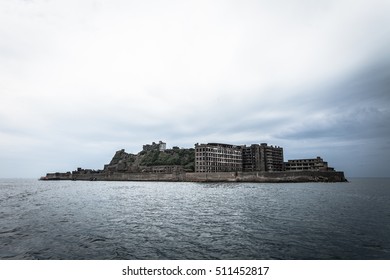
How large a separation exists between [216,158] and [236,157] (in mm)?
22669

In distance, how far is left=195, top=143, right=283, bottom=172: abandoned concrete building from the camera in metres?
144

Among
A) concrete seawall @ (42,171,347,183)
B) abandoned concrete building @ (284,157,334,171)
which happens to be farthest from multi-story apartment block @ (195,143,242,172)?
abandoned concrete building @ (284,157,334,171)

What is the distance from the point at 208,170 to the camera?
14212cm

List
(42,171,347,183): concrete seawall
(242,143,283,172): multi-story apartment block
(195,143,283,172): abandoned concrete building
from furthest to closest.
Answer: (242,143,283,172): multi-story apartment block → (195,143,283,172): abandoned concrete building → (42,171,347,183): concrete seawall

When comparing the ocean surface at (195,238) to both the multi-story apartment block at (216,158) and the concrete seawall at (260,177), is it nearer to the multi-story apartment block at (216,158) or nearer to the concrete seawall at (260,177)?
the concrete seawall at (260,177)

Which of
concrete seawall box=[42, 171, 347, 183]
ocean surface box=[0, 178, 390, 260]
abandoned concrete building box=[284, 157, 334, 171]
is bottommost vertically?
ocean surface box=[0, 178, 390, 260]

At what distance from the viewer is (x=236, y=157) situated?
166 meters

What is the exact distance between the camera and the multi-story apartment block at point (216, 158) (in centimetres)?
14300

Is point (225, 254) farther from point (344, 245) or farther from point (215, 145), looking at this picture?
point (215, 145)

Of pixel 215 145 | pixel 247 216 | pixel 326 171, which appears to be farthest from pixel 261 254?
pixel 215 145

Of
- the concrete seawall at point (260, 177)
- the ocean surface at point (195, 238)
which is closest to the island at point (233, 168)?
the concrete seawall at point (260, 177)

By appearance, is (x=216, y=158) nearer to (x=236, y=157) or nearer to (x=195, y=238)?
(x=236, y=157)

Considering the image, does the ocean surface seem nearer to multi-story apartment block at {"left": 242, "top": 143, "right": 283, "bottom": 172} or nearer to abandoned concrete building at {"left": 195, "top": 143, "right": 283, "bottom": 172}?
abandoned concrete building at {"left": 195, "top": 143, "right": 283, "bottom": 172}

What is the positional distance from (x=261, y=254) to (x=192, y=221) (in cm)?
1044
